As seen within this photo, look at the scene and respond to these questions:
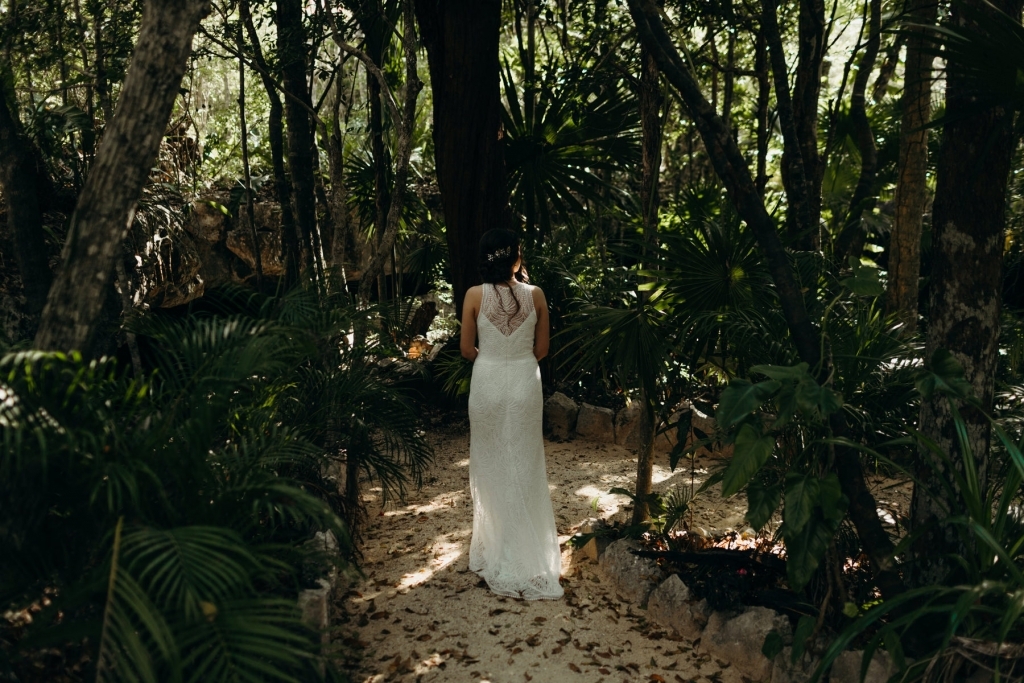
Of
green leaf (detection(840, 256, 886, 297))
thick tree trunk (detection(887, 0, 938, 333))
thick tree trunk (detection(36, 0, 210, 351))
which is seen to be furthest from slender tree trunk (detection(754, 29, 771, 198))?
thick tree trunk (detection(36, 0, 210, 351))

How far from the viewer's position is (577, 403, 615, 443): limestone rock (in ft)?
24.5

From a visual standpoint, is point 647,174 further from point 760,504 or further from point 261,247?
point 261,247

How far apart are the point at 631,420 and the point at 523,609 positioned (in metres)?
3.47

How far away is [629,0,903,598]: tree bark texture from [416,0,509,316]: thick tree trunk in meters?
2.42

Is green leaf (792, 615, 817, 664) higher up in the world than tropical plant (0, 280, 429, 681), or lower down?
lower down

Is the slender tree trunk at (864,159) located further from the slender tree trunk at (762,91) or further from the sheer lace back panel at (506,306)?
the sheer lace back panel at (506,306)

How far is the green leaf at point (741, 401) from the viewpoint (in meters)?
2.78

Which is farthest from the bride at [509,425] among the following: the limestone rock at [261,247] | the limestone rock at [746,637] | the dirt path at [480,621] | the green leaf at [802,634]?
the limestone rock at [261,247]

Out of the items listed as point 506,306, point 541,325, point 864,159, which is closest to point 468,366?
point 541,325

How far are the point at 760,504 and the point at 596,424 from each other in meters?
4.55

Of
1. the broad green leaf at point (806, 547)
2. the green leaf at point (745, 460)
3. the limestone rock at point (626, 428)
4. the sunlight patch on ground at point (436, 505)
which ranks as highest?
the green leaf at point (745, 460)

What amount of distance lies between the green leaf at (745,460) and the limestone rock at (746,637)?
0.89 metres

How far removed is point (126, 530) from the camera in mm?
2383

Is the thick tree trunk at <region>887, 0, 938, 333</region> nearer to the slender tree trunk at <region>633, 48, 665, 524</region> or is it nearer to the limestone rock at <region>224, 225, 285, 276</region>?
the slender tree trunk at <region>633, 48, 665, 524</region>
